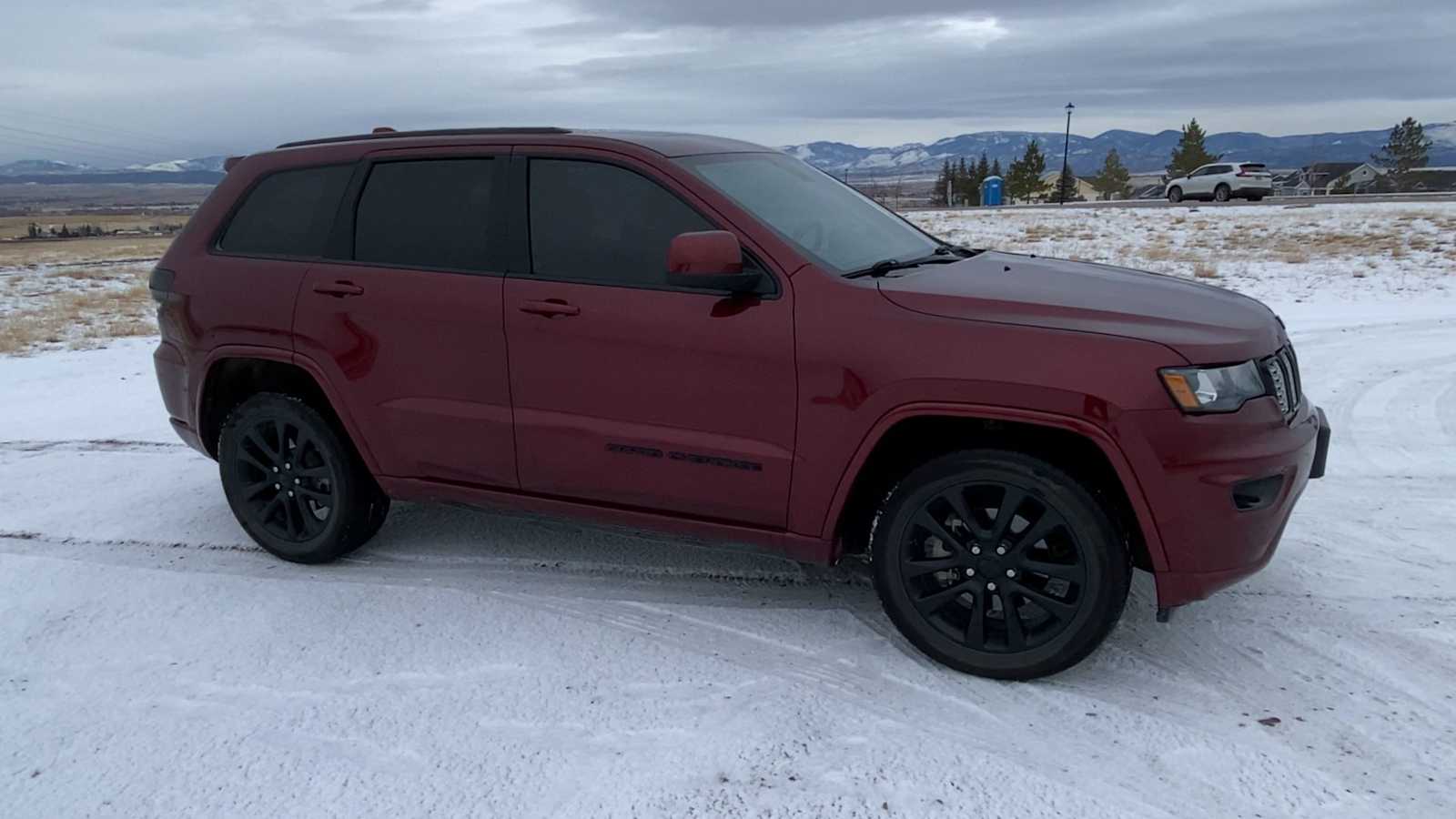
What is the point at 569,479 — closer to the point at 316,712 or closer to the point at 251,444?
the point at 316,712

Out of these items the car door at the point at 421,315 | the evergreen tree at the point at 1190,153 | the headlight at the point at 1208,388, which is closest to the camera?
the headlight at the point at 1208,388

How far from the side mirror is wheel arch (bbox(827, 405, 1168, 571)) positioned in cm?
70

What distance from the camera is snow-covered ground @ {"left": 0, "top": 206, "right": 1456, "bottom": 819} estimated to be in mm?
2896

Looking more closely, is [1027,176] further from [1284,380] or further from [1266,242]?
[1284,380]

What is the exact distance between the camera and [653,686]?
3457mm

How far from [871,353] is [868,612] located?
1.14 metres

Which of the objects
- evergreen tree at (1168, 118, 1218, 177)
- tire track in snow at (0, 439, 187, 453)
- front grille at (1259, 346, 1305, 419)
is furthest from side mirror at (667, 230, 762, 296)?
evergreen tree at (1168, 118, 1218, 177)

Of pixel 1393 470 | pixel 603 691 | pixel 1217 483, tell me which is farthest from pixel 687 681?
pixel 1393 470

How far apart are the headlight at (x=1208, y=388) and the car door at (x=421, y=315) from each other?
235cm

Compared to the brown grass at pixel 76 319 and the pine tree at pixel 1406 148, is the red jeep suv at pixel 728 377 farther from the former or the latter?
the pine tree at pixel 1406 148

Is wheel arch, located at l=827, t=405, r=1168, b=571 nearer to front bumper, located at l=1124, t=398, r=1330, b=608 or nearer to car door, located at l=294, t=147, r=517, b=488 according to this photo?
front bumper, located at l=1124, t=398, r=1330, b=608

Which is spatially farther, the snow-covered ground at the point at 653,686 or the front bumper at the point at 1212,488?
the front bumper at the point at 1212,488

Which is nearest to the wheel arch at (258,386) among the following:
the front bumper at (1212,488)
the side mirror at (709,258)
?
the side mirror at (709,258)

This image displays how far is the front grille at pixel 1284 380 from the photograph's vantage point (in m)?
3.33
